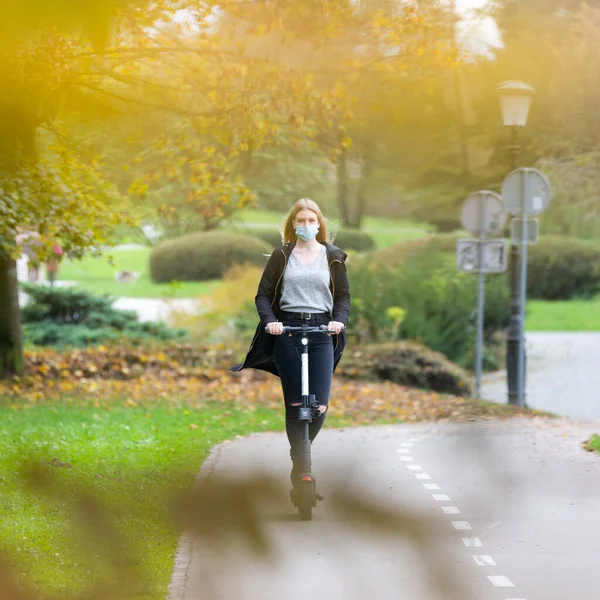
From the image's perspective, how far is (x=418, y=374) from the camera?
17891 millimetres

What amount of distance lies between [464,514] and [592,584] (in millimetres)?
1835

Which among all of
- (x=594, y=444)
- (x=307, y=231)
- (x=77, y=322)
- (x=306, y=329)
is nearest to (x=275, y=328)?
(x=306, y=329)

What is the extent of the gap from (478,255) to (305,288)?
929cm

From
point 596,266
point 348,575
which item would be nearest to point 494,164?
point 596,266

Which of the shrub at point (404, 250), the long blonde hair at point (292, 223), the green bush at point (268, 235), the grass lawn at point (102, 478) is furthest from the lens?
the green bush at point (268, 235)

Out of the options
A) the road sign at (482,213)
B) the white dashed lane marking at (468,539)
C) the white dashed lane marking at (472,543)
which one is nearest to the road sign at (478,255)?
the road sign at (482,213)

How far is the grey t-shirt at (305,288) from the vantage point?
21.9 ft

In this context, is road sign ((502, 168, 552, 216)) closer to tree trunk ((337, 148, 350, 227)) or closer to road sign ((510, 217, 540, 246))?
road sign ((510, 217, 540, 246))

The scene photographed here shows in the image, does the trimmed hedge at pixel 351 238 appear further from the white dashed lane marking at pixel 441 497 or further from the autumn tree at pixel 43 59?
the autumn tree at pixel 43 59

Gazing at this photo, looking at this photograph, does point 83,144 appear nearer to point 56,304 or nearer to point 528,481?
point 528,481

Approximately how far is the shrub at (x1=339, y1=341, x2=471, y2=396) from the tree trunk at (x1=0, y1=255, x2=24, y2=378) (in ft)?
15.9

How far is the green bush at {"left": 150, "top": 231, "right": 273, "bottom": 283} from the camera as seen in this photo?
29.6 meters

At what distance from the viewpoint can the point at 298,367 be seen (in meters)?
6.79

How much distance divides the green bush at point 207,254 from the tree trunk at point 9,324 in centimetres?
1375
